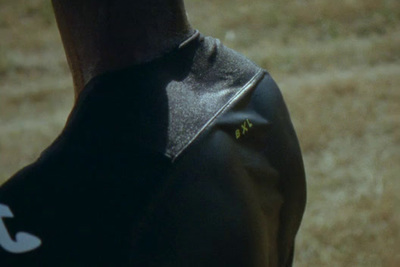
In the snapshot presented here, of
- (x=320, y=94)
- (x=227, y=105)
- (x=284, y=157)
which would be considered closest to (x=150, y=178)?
(x=227, y=105)

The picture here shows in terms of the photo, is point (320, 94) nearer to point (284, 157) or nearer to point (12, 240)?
point (284, 157)

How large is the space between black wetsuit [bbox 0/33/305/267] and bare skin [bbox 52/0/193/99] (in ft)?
0.07

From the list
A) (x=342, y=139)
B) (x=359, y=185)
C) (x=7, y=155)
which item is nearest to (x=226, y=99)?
(x=359, y=185)

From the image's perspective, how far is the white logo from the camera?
814 mm

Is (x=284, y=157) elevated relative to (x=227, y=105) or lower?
lower

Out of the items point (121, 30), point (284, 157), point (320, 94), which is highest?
point (121, 30)

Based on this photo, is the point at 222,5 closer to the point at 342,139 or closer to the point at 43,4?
the point at 43,4

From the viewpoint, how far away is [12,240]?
816 mm

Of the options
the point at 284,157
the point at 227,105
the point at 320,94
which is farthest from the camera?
the point at 320,94

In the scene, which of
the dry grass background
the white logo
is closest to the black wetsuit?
the white logo

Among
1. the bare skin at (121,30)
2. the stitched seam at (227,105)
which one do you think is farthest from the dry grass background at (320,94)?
the bare skin at (121,30)

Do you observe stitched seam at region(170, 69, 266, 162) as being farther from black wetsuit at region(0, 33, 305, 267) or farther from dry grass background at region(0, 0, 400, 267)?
dry grass background at region(0, 0, 400, 267)

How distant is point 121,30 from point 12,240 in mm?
325

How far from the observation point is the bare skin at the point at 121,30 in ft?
2.96
